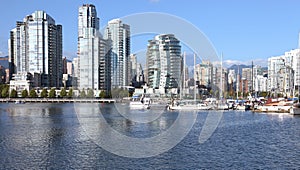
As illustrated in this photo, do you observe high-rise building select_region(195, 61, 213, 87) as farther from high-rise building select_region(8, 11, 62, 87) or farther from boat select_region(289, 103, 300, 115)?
high-rise building select_region(8, 11, 62, 87)

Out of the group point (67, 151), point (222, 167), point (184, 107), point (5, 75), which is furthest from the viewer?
point (5, 75)

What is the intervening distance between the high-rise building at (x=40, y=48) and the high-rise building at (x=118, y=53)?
1422 centimetres

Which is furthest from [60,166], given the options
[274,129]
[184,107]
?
[184,107]

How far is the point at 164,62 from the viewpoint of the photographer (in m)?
60.3

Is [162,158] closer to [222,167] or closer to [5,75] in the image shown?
[222,167]

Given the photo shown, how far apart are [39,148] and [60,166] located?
3.01m

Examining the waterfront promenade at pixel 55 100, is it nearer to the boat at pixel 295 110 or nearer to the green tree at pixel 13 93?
the green tree at pixel 13 93

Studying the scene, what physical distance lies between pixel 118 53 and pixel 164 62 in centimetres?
2245

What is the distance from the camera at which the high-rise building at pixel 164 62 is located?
188ft

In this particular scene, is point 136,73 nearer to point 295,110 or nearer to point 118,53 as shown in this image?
point 118,53

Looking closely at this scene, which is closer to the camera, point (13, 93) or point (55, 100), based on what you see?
point (55, 100)

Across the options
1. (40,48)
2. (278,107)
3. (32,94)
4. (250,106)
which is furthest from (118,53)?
(278,107)

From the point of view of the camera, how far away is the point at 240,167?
1034cm

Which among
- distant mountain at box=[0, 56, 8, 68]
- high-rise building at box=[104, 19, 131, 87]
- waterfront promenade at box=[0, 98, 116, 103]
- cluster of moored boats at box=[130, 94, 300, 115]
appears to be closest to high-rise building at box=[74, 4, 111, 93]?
high-rise building at box=[104, 19, 131, 87]
